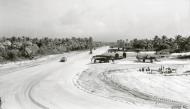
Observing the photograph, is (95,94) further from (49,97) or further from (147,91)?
(147,91)

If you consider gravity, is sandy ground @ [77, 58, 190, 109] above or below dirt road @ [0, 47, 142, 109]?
below

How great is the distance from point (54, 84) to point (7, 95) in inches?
287

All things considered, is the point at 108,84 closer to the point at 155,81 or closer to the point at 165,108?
the point at 155,81

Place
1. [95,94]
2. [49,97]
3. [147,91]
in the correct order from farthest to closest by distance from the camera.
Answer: [147,91] → [95,94] → [49,97]

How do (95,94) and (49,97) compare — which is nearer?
(49,97)

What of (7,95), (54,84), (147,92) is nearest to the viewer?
(7,95)

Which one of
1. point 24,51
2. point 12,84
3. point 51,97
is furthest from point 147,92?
point 24,51

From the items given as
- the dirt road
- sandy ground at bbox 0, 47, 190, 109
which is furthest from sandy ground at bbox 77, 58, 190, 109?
the dirt road

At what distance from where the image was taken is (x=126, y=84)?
30734 mm

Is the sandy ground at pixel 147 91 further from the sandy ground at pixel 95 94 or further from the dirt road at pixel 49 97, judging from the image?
the dirt road at pixel 49 97

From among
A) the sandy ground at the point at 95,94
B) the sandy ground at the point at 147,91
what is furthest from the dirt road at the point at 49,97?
the sandy ground at the point at 147,91

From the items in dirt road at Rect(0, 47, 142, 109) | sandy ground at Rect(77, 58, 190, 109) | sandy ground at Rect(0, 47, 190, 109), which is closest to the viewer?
dirt road at Rect(0, 47, 142, 109)

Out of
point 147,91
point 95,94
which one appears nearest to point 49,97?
point 95,94

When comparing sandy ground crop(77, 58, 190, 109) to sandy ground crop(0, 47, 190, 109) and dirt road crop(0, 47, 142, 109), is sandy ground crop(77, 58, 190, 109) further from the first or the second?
dirt road crop(0, 47, 142, 109)
